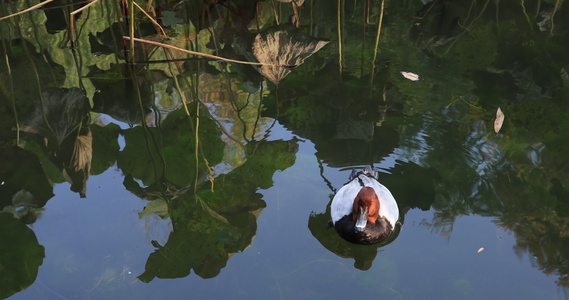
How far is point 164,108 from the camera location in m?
3.96

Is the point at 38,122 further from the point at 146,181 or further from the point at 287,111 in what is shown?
the point at 287,111

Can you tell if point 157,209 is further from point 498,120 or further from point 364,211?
point 498,120

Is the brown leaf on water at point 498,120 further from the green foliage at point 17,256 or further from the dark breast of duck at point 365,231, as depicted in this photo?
the green foliage at point 17,256

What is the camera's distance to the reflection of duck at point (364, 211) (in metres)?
2.90

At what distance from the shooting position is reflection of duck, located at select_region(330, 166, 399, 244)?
9.51 ft

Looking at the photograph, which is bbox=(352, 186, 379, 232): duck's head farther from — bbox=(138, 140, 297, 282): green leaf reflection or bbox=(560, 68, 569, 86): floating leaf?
bbox=(560, 68, 569, 86): floating leaf

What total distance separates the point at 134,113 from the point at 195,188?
94cm

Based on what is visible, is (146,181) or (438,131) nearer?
(146,181)

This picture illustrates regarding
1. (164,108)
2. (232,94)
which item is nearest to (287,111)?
(232,94)

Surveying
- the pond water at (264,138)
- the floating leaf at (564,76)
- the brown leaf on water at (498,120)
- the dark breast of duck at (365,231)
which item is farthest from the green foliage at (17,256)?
the floating leaf at (564,76)

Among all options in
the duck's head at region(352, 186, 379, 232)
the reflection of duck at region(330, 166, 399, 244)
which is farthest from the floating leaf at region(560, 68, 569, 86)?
the duck's head at region(352, 186, 379, 232)

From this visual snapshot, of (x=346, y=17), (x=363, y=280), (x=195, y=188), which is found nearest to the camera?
(x=363, y=280)

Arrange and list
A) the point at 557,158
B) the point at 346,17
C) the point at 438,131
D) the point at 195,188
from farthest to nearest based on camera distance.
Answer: the point at 346,17 < the point at 438,131 < the point at 557,158 < the point at 195,188

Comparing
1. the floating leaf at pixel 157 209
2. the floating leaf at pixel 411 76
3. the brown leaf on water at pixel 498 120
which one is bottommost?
the floating leaf at pixel 411 76
